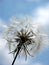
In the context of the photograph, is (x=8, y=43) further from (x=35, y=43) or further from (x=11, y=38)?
(x=35, y=43)

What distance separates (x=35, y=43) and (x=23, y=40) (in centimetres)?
121

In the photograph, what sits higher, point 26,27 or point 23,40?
point 26,27

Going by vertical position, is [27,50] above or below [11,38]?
below

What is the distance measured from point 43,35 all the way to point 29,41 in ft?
5.41

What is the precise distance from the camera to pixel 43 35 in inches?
733

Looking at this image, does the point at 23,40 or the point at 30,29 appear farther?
the point at 30,29

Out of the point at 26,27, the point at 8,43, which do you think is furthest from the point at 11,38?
the point at 26,27

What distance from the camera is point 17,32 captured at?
60.0ft

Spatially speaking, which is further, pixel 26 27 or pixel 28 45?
pixel 26 27

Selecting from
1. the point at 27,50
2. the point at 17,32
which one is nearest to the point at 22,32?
the point at 17,32

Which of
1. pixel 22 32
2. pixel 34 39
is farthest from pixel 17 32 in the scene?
pixel 34 39

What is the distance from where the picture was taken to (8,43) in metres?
18.6

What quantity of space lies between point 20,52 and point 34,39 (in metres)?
1.75

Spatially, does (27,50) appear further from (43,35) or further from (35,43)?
(43,35)
